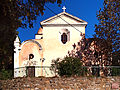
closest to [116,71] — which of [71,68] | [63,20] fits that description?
[71,68]

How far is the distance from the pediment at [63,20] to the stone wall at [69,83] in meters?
10.9

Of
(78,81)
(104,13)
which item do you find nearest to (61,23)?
(104,13)

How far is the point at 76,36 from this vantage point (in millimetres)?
21062

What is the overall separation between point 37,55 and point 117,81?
1096 centimetres

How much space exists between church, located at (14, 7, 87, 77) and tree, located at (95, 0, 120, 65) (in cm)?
422

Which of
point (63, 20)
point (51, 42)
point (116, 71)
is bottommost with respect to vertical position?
point (116, 71)

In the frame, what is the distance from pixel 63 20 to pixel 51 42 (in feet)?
9.39

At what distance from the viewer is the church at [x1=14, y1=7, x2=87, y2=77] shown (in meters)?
20.3

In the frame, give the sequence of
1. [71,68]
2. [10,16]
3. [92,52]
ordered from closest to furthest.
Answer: [10,16] < [71,68] < [92,52]

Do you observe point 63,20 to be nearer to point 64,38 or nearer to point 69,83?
point 64,38

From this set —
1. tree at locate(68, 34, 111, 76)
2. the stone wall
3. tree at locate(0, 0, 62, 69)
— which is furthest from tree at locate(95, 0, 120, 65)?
tree at locate(0, 0, 62, 69)

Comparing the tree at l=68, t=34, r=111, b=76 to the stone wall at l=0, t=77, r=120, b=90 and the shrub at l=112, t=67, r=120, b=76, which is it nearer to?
the shrub at l=112, t=67, r=120, b=76

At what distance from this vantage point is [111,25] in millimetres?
16531

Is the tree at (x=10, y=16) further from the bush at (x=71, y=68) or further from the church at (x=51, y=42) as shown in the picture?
the church at (x=51, y=42)
